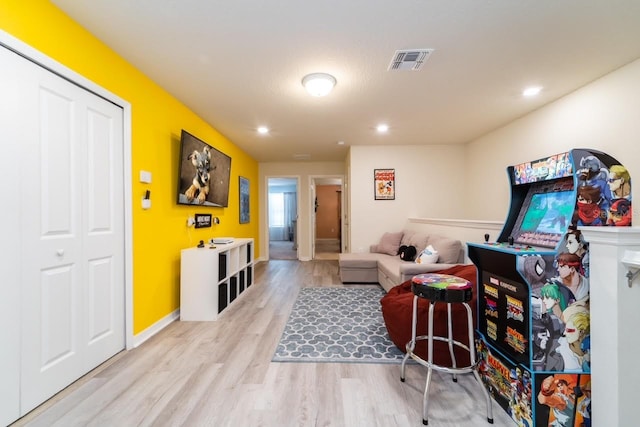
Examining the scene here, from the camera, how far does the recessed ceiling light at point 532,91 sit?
2.74 metres

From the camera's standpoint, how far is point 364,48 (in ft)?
6.70

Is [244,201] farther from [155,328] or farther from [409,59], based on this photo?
[409,59]

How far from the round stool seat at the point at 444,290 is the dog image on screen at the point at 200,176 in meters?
2.70

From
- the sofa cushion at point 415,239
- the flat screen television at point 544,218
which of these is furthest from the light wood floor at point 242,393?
the sofa cushion at point 415,239

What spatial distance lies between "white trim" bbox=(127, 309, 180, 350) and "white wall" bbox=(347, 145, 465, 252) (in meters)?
3.25

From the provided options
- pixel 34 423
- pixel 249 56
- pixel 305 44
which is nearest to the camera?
pixel 34 423

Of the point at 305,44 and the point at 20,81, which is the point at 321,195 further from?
the point at 20,81

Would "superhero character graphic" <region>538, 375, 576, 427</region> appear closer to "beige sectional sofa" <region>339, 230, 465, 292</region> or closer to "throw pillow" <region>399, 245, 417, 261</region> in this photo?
"beige sectional sofa" <region>339, 230, 465, 292</region>

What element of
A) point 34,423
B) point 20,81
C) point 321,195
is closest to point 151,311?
point 34,423

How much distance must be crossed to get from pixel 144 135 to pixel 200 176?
866 millimetres

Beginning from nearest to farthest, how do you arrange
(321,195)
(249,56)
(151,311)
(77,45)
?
(77,45) → (249,56) → (151,311) → (321,195)

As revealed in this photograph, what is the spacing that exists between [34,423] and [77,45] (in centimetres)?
241

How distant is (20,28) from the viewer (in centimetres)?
146

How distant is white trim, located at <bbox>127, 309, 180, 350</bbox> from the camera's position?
232 centimetres
